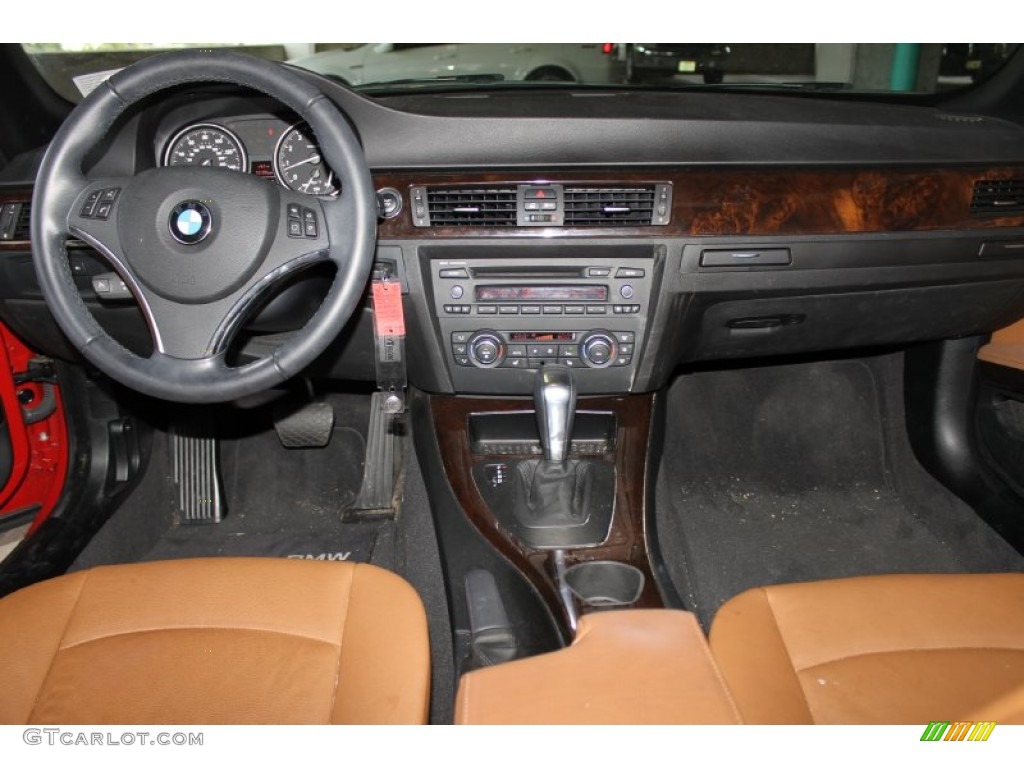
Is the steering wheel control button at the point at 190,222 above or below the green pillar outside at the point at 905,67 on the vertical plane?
below

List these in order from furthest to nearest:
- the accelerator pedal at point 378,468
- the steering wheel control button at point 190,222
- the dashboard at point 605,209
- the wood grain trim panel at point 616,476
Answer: the accelerator pedal at point 378,468
the wood grain trim panel at point 616,476
the dashboard at point 605,209
the steering wheel control button at point 190,222

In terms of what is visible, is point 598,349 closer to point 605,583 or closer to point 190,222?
point 605,583

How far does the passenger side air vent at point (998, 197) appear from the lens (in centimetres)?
181

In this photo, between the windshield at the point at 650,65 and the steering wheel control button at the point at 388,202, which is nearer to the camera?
the steering wheel control button at the point at 388,202

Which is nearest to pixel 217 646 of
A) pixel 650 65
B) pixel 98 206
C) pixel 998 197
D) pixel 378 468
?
pixel 98 206

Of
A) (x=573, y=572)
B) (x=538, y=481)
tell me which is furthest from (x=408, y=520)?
(x=573, y=572)

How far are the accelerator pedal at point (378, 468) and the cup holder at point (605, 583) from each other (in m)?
0.84

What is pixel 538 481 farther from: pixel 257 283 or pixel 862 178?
pixel 862 178

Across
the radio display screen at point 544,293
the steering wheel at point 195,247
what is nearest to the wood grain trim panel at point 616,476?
the radio display screen at point 544,293

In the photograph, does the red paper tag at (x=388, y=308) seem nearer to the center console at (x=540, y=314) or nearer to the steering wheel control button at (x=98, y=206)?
the center console at (x=540, y=314)

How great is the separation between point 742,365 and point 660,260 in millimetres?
990

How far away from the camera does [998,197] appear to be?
6.00 ft

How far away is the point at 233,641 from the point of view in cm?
130

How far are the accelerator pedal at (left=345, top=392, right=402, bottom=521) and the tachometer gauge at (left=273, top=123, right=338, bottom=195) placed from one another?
2.83 ft
